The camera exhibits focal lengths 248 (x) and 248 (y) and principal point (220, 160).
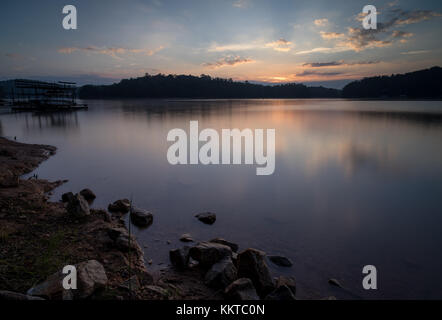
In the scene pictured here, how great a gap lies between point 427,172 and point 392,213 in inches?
271

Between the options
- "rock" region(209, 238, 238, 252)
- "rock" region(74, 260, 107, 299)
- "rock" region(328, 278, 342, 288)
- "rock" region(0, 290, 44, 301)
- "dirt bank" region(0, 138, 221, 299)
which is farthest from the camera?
"rock" region(209, 238, 238, 252)

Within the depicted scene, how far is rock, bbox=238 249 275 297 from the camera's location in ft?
14.6

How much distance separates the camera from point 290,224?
287 inches

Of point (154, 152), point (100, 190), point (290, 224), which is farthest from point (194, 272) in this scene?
point (154, 152)

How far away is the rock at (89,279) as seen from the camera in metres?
3.52

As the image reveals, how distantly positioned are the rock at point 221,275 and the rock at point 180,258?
59 centimetres

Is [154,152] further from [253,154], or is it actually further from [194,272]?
[194,272]

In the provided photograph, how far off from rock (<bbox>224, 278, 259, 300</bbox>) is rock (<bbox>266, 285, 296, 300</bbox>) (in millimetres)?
253

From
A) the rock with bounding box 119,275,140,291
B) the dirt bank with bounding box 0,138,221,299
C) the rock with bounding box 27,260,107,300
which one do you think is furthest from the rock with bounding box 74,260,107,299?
the rock with bounding box 119,275,140,291

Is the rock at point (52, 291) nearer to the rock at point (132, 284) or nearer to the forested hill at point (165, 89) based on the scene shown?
the rock at point (132, 284)

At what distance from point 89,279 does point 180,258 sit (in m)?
1.76

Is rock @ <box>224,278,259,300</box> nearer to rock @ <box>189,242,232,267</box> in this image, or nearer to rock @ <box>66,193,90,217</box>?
rock @ <box>189,242,232,267</box>

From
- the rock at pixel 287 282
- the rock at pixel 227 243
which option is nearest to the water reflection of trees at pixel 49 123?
the rock at pixel 227 243

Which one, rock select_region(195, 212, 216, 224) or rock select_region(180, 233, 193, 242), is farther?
rock select_region(195, 212, 216, 224)
